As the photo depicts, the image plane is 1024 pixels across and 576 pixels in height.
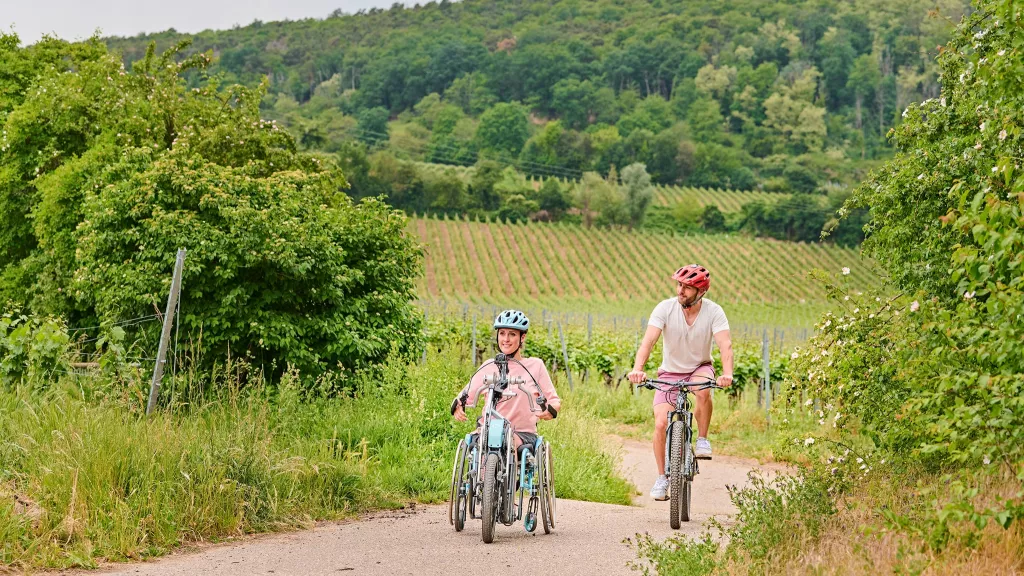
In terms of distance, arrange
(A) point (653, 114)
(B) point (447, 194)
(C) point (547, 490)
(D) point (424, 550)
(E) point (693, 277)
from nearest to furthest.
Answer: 1. (D) point (424, 550)
2. (C) point (547, 490)
3. (E) point (693, 277)
4. (B) point (447, 194)
5. (A) point (653, 114)

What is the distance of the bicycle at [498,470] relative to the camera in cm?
735

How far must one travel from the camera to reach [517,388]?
7781mm

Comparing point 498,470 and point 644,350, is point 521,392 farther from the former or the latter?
point 644,350

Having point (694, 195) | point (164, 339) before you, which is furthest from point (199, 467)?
point (694, 195)

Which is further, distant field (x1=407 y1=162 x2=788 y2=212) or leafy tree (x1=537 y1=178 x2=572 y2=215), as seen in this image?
distant field (x1=407 y1=162 x2=788 y2=212)

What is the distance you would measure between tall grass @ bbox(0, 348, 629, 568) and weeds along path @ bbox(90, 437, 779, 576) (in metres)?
0.30


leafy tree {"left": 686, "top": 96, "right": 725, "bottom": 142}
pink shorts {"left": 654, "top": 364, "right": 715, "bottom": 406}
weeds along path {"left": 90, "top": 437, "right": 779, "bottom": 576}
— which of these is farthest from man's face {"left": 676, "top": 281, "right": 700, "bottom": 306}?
leafy tree {"left": 686, "top": 96, "right": 725, "bottom": 142}

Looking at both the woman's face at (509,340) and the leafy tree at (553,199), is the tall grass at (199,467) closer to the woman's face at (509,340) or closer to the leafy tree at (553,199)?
the woman's face at (509,340)

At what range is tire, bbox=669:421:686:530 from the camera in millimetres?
8188

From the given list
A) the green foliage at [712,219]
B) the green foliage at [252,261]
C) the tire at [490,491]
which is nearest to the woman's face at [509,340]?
the tire at [490,491]

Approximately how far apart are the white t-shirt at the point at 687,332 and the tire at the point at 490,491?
2.00 m

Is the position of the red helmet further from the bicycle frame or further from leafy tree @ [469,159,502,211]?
leafy tree @ [469,159,502,211]

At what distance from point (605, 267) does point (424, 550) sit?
85821mm

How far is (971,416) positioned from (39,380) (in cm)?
825
